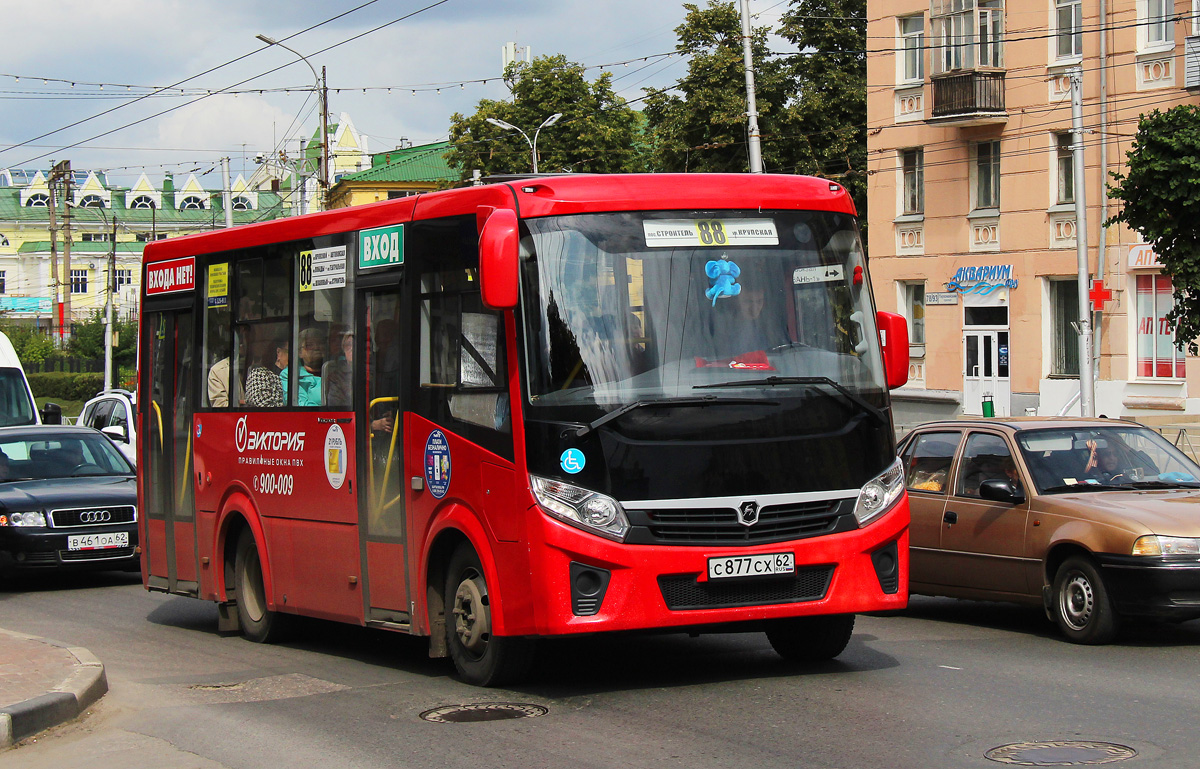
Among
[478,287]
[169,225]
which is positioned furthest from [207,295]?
[169,225]

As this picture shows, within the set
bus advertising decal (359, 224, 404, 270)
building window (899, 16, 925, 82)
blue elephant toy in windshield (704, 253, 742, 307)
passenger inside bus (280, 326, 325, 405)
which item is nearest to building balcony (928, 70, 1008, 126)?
building window (899, 16, 925, 82)

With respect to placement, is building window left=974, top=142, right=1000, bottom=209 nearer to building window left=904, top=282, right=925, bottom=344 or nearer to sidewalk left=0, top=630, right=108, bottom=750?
building window left=904, top=282, right=925, bottom=344

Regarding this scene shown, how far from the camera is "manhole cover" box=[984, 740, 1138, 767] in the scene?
6473mm

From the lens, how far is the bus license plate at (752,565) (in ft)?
26.5

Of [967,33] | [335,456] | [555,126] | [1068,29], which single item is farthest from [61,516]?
[555,126]

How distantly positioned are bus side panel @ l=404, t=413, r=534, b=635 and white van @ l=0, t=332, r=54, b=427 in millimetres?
14216

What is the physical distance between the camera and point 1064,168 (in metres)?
38.2

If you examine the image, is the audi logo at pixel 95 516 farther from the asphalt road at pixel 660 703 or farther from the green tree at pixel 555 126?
the green tree at pixel 555 126

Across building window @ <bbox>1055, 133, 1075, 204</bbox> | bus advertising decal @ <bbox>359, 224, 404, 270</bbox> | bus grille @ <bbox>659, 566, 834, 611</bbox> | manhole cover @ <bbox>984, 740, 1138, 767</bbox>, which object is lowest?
manhole cover @ <bbox>984, 740, 1138, 767</bbox>

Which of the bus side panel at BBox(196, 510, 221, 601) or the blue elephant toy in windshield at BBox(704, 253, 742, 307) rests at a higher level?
the blue elephant toy in windshield at BBox(704, 253, 742, 307)

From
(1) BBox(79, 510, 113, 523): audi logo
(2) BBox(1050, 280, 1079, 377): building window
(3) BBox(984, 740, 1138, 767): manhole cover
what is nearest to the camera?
(3) BBox(984, 740, 1138, 767): manhole cover

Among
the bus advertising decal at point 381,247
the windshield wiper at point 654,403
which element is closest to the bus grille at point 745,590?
the windshield wiper at point 654,403

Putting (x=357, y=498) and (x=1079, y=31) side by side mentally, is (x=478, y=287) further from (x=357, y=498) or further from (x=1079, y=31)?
(x=1079, y=31)

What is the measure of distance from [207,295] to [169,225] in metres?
122
